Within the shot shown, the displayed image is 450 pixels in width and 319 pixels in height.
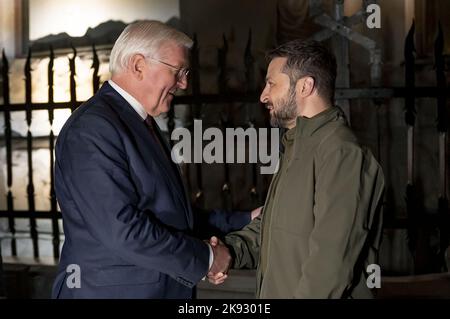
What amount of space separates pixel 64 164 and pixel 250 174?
9.55 feet

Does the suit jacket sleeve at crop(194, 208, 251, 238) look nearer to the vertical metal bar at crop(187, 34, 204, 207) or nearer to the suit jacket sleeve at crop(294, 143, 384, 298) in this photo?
the suit jacket sleeve at crop(294, 143, 384, 298)

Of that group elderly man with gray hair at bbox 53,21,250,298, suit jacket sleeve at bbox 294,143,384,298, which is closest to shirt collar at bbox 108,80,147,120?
elderly man with gray hair at bbox 53,21,250,298

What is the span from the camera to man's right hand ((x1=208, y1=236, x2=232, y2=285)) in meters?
1.89

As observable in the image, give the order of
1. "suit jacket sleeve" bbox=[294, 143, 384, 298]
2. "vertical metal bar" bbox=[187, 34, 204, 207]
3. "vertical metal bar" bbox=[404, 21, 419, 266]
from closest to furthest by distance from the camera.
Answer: "suit jacket sleeve" bbox=[294, 143, 384, 298], "vertical metal bar" bbox=[404, 21, 419, 266], "vertical metal bar" bbox=[187, 34, 204, 207]

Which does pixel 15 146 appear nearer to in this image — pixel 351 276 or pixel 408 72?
pixel 408 72

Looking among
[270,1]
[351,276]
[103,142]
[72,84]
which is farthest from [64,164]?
[270,1]

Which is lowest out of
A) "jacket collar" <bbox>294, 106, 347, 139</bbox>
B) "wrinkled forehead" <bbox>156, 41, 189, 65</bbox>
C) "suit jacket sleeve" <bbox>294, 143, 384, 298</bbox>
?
"suit jacket sleeve" <bbox>294, 143, 384, 298</bbox>

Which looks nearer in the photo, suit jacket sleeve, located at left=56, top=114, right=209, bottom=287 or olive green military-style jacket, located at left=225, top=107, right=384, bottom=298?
olive green military-style jacket, located at left=225, top=107, right=384, bottom=298

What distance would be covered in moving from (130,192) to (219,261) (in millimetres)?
408

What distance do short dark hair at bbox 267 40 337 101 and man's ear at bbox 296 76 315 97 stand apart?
0.01 meters

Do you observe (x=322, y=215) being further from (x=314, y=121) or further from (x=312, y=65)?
(x=312, y=65)

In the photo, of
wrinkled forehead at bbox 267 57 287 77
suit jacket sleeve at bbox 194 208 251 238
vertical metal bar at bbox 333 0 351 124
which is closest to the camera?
wrinkled forehead at bbox 267 57 287 77

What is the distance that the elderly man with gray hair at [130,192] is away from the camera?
169cm

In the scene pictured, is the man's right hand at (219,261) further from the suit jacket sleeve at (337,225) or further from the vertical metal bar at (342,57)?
the vertical metal bar at (342,57)
